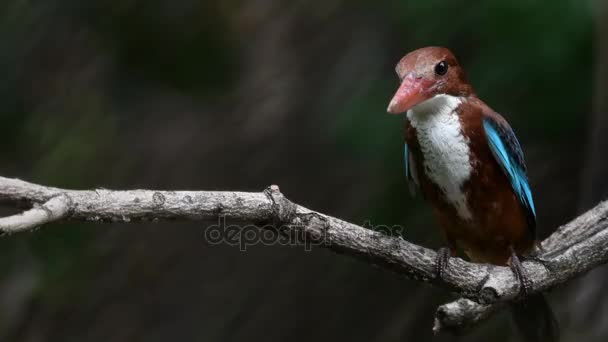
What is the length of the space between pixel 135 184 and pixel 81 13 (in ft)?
3.06

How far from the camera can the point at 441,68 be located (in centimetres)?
293

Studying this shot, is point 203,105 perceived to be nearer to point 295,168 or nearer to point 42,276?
point 295,168

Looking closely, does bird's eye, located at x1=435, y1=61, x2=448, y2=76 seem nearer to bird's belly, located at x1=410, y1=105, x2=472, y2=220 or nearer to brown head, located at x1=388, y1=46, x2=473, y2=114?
brown head, located at x1=388, y1=46, x2=473, y2=114

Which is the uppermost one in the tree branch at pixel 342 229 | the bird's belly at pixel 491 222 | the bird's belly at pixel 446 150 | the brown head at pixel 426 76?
the brown head at pixel 426 76

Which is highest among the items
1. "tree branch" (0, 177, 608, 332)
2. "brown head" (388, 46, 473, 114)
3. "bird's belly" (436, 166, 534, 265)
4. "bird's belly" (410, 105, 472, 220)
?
"brown head" (388, 46, 473, 114)

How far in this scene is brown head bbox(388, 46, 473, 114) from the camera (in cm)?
277

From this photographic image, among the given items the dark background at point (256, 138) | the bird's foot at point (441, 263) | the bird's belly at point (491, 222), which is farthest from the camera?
the dark background at point (256, 138)

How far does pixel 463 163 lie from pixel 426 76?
0.33m

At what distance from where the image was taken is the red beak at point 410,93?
2.70 meters

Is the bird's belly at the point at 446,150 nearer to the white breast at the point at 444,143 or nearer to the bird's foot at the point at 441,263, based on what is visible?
the white breast at the point at 444,143
